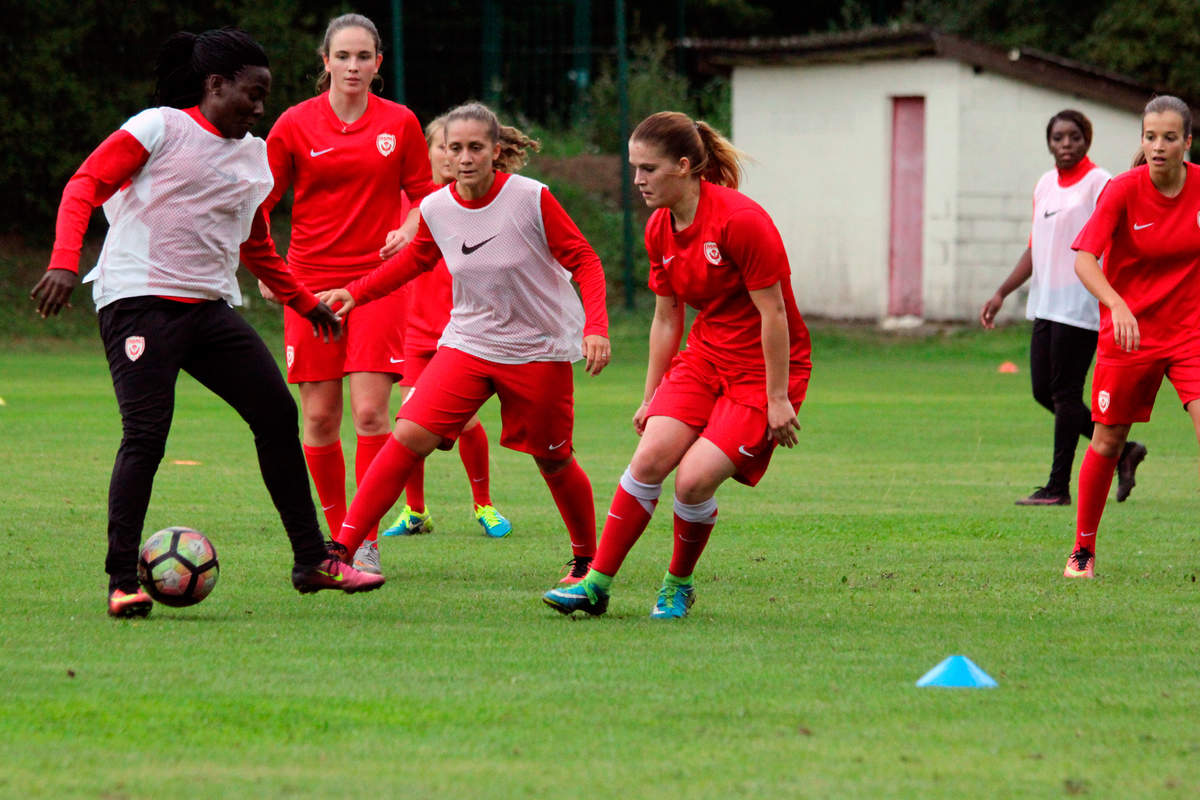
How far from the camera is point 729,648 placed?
19.6ft

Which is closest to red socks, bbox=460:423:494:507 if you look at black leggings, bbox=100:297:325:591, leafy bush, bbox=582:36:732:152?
black leggings, bbox=100:297:325:591

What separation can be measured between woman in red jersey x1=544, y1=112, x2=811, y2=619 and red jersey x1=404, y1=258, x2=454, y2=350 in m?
2.75

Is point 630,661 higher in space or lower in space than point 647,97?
lower

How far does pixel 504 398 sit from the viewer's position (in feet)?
23.9

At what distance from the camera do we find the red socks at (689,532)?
661 cm

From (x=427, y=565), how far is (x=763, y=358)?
7.25 ft

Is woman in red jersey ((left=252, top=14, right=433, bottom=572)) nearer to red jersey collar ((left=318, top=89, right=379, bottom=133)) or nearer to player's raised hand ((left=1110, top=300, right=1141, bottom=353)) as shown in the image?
red jersey collar ((left=318, top=89, right=379, bottom=133))

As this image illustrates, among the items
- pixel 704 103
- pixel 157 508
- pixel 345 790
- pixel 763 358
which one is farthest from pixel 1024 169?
pixel 345 790

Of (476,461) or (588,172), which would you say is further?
(588,172)

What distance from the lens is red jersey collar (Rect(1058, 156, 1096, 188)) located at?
10703mm

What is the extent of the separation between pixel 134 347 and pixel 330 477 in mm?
1935

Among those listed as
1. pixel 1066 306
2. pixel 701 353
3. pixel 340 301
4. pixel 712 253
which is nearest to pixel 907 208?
pixel 1066 306

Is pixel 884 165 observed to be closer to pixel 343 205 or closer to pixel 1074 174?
pixel 1074 174

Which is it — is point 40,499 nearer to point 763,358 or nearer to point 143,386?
point 143,386
